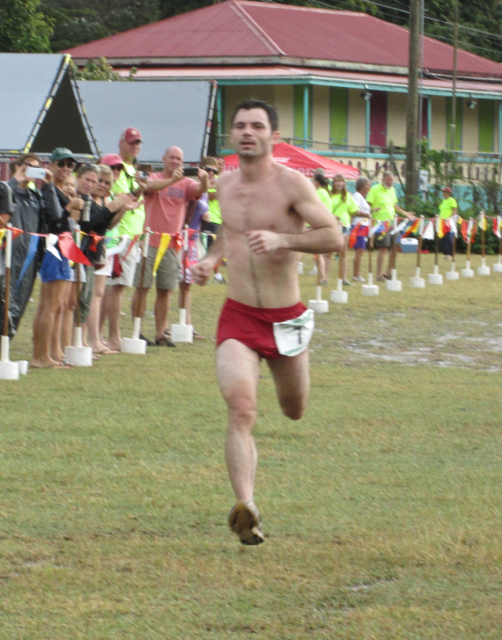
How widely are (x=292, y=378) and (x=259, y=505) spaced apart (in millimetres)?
833

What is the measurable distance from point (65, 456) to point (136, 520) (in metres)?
1.54

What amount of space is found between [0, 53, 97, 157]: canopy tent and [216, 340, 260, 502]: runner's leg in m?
15.7

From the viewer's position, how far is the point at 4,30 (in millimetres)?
34344

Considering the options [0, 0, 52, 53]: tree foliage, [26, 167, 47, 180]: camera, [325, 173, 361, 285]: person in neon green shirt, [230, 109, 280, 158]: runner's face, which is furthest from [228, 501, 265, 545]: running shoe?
[0, 0, 52, 53]: tree foliage

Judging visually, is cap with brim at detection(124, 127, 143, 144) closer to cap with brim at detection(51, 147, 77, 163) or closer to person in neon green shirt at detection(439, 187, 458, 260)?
cap with brim at detection(51, 147, 77, 163)

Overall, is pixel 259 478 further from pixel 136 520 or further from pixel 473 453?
pixel 473 453

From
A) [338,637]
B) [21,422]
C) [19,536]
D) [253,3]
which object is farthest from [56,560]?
[253,3]

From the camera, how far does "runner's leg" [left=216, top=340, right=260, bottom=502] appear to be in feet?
16.8

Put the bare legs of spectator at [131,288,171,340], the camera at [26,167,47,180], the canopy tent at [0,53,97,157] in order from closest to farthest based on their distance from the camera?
the camera at [26,167,47,180] < the bare legs of spectator at [131,288,171,340] < the canopy tent at [0,53,97,157]

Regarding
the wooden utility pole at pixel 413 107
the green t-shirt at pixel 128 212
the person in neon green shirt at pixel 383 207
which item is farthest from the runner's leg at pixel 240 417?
the wooden utility pole at pixel 413 107

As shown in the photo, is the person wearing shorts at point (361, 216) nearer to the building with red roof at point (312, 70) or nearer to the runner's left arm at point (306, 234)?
the runner's left arm at point (306, 234)

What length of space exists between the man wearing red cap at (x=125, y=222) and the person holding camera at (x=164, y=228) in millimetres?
269

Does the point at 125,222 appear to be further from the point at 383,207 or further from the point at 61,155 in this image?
the point at 383,207

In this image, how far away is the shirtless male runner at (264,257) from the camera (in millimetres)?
5449
